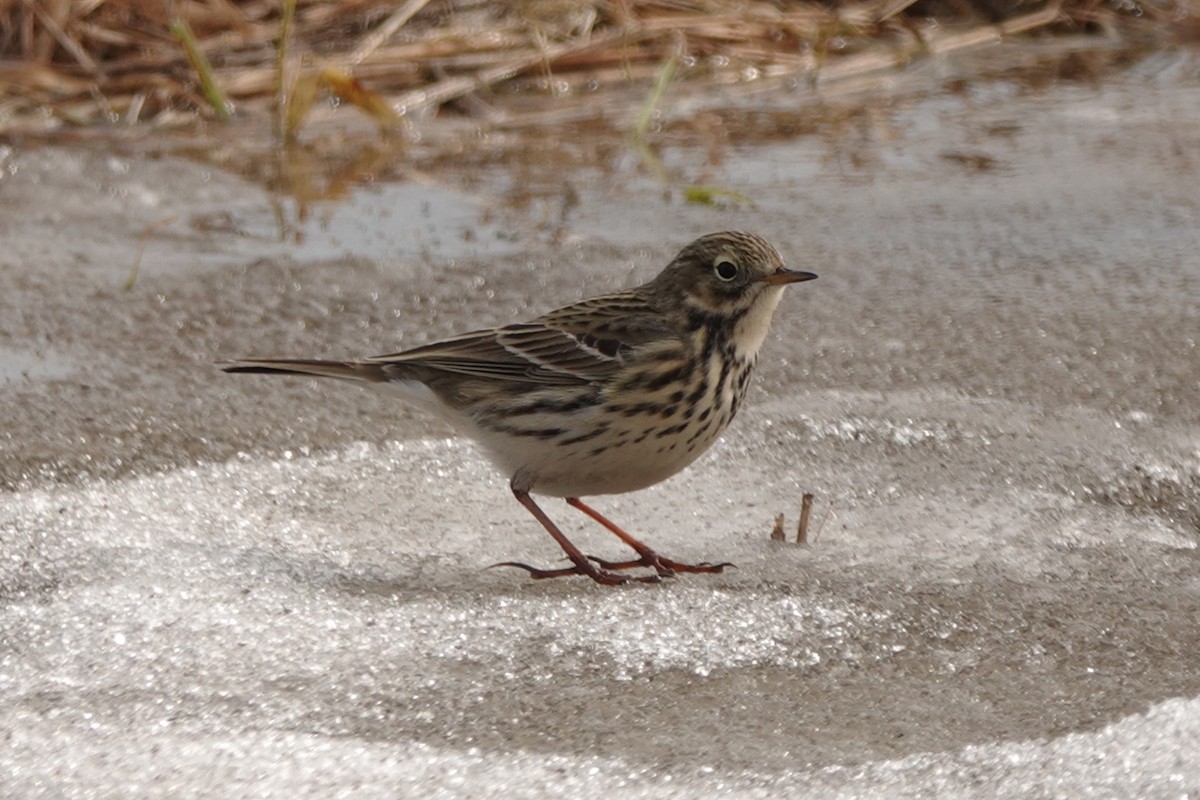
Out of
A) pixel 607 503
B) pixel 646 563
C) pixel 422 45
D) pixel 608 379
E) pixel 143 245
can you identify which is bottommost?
pixel 607 503

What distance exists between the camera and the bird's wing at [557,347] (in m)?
4.66

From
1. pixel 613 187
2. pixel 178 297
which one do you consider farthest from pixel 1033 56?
pixel 178 297

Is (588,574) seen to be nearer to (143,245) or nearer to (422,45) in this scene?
(143,245)

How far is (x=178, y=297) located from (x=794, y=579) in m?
2.94

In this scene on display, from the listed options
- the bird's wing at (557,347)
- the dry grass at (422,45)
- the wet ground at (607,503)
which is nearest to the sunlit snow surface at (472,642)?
the wet ground at (607,503)

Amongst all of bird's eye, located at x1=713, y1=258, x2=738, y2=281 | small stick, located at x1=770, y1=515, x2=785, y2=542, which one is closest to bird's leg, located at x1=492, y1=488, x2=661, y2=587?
small stick, located at x1=770, y1=515, x2=785, y2=542

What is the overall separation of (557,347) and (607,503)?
0.58 m

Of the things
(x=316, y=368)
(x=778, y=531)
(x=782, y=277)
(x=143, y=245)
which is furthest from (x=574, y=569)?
(x=143, y=245)

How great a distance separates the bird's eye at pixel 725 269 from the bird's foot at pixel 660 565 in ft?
2.77

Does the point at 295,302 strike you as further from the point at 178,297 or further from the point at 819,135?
the point at 819,135

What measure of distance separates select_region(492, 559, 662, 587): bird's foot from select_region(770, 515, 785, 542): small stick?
0.34 metres

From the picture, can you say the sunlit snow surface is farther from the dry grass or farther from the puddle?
the dry grass

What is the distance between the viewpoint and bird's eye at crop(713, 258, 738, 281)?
189 inches

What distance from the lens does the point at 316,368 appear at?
469cm
